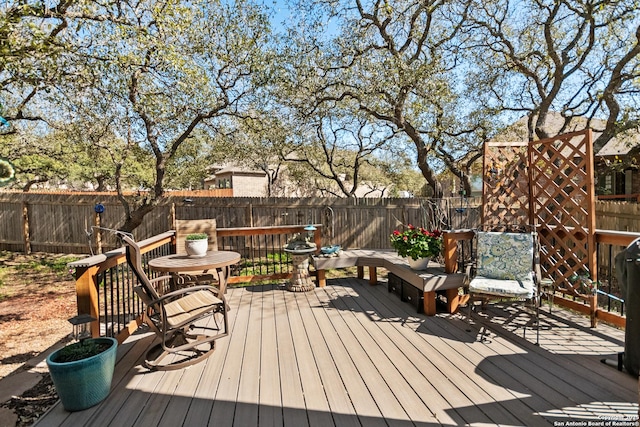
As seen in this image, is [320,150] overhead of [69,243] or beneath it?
overhead

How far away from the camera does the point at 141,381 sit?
244 cm

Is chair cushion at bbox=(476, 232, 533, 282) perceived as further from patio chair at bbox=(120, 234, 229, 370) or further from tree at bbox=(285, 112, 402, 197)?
tree at bbox=(285, 112, 402, 197)

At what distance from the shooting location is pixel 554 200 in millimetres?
3582

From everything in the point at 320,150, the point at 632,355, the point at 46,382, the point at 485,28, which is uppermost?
the point at 485,28

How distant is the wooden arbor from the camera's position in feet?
10.7

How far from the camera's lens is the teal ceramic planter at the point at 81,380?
6.68 feet

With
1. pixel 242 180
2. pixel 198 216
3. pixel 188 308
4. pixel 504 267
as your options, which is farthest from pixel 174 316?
pixel 242 180

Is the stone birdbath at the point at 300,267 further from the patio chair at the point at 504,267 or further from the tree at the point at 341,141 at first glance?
the tree at the point at 341,141

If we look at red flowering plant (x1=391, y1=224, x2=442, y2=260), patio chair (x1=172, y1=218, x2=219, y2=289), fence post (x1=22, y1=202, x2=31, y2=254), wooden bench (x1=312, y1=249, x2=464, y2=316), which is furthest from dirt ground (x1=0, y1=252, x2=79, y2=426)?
red flowering plant (x1=391, y1=224, x2=442, y2=260)

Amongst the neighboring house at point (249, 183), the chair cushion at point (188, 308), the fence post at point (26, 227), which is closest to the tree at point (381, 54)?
the chair cushion at point (188, 308)

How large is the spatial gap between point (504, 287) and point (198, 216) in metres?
7.27

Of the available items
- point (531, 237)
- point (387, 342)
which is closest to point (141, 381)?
point (387, 342)

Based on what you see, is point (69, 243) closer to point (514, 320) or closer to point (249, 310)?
point (249, 310)

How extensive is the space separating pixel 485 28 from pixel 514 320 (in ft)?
22.7
